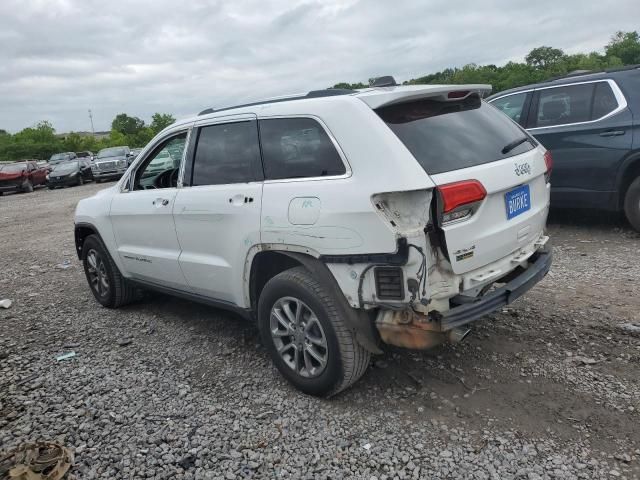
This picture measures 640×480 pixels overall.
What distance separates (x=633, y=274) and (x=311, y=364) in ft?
11.2

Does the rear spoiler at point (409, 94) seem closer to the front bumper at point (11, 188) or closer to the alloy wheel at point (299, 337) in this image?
the alloy wheel at point (299, 337)

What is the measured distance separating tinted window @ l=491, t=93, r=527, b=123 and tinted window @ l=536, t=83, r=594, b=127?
0.88 feet

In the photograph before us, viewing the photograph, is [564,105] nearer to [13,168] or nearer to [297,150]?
[297,150]

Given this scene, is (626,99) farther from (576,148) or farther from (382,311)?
(382,311)

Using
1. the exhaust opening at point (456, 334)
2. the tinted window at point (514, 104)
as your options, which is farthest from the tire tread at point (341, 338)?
the tinted window at point (514, 104)

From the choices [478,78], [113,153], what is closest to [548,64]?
[478,78]

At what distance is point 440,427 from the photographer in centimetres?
292

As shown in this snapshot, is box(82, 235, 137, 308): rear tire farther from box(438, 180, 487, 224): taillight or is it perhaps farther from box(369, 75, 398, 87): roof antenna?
box(438, 180, 487, 224): taillight

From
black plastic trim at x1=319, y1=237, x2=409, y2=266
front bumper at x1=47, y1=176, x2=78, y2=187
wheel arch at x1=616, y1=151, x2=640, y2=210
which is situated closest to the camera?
black plastic trim at x1=319, y1=237, x2=409, y2=266

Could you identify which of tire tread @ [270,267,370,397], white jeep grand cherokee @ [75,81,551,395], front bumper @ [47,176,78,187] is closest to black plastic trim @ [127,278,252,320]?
white jeep grand cherokee @ [75,81,551,395]

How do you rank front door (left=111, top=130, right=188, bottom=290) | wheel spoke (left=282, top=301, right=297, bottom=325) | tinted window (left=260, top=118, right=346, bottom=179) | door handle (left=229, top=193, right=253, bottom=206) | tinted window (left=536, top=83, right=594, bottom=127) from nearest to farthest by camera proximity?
tinted window (left=260, top=118, right=346, bottom=179) < wheel spoke (left=282, top=301, right=297, bottom=325) < door handle (left=229, top=193, right=253, bottom=206) < front door (left=111, top=130, right=188, bottom=290) < tinted window (left=536, top=83, right=594, bottom=127)

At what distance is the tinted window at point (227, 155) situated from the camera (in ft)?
11.6

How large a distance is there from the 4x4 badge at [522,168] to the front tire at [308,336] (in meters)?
1.36

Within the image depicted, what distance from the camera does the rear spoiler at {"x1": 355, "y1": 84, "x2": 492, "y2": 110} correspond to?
2977 mm
